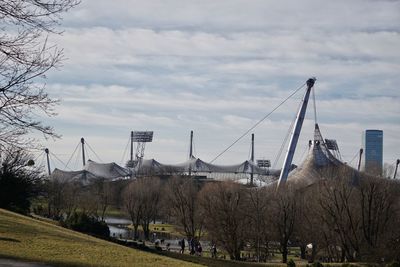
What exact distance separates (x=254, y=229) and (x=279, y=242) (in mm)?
3292

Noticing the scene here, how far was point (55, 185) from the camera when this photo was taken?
254ft

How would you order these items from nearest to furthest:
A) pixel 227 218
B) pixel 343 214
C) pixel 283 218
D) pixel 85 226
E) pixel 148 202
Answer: pixel 85 226 → pixel 343 214 → pixel 227 218 → pixel 283 218 → pixel 148 202

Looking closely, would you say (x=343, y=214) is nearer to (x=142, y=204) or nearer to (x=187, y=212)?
(x=187, y=212)

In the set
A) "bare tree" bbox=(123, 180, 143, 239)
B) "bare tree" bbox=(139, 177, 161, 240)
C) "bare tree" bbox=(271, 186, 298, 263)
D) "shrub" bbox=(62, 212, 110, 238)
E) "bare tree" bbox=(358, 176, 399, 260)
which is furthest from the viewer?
"bare tree" bbox=(123, 180, 143, 239)

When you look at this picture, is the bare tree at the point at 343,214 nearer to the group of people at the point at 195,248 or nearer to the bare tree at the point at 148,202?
the group of people at the point at 195,248

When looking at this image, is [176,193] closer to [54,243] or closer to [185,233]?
[185,233]

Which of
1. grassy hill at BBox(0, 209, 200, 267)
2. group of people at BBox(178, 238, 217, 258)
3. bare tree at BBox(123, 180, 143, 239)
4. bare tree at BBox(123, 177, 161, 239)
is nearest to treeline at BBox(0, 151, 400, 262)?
group of people at BBox(178, 238, 217, 258)

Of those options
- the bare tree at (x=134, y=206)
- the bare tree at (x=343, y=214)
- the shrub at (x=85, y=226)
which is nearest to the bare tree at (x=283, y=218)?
the bare tree at (x=343, y=214)

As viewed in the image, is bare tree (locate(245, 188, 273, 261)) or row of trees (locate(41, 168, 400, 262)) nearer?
row of trees (locate(41, 168, 400, 262))

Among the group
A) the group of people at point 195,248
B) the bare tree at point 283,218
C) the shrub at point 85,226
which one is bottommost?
the group of people at point 195,248

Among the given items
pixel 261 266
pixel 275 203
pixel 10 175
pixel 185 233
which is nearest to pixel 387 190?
pixel 275 203

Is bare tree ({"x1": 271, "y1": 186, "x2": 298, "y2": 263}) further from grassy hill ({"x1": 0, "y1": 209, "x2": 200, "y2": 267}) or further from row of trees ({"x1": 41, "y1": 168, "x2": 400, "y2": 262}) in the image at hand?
grassy hill ({"x1": 0, "y1": 209, "x2": 200, "y2": 267})

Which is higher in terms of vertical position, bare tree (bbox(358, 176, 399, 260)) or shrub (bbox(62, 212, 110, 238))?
bare tree (bbox(358, 176, 399, 260))

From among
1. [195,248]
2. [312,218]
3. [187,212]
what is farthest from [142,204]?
[312,218]
